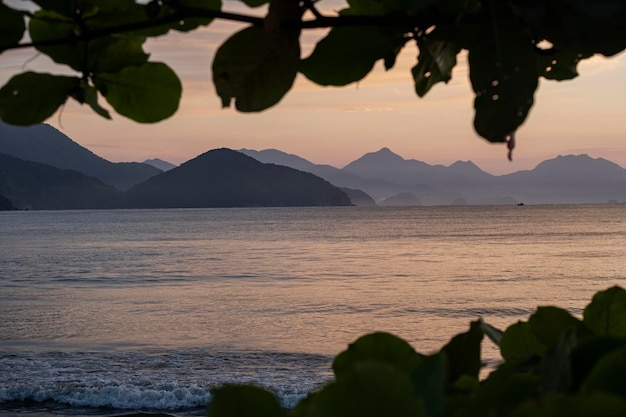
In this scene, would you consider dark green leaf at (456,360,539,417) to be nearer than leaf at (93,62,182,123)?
Yes

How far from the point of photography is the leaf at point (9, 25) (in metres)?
0.62

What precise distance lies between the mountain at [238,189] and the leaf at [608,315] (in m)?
176

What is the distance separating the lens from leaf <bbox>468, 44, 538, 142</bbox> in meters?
0.56

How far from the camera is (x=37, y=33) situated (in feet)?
2.13

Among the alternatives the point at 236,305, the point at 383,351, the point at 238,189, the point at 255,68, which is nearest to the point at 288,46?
the point at 255,68

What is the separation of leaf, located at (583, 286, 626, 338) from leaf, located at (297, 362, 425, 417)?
45 cm

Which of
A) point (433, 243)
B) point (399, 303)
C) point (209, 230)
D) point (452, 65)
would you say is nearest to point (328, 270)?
point (399, 303)

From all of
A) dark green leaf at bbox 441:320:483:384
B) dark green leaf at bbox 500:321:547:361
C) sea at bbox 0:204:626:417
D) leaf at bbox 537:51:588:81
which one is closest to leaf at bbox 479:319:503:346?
dark green leaf at bbox 500:321:547:361

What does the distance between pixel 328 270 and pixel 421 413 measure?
4015 cm

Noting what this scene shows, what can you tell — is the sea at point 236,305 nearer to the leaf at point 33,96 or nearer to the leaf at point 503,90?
the leaf at point 33,96

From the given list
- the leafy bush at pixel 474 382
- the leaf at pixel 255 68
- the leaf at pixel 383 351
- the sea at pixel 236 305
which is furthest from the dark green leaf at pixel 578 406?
the sea at pixel 236 305

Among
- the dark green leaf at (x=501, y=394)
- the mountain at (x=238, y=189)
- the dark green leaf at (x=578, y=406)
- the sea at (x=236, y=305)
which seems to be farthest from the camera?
the mountain at (x=238, y=189)

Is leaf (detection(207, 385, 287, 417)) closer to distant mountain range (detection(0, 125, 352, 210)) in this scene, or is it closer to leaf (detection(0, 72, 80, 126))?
leaf (detection(0, 72, 80, 126))

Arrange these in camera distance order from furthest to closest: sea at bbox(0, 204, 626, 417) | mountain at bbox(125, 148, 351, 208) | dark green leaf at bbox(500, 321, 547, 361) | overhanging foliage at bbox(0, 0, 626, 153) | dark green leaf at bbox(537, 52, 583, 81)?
mountain at bbox(125, 148, 351, 208) → sea at bbox(0, 204, 626, 417) → dark green leaf at bbox(537, 52, 583, 81) → dark green leaf at bbox(500, 321, 547, 361) → overhanging foliage at bbox(0, 0, 626, 153)
